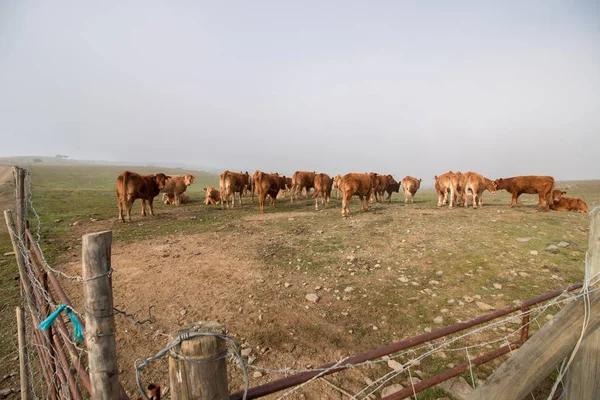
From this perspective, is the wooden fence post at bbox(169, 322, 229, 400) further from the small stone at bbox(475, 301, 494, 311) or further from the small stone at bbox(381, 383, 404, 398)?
the small stone at bbox(475, 301, 494, 311)

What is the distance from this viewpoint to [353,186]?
44.8ft

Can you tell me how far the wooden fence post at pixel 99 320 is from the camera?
1.54 m

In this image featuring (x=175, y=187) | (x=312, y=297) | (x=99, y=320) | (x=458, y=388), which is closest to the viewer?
(x=99, y=320)

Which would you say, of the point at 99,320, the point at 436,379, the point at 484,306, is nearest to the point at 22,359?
the point at 99,320

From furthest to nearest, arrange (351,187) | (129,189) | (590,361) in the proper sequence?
(351,187) → (129,189) → (590,361)

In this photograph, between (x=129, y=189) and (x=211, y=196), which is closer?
(x=129, y=189)

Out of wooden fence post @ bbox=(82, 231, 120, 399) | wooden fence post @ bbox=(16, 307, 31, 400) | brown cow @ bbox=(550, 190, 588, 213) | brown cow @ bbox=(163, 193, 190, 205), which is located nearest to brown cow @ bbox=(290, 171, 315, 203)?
brown cow @ bbox=(163, 193, 190, 205)

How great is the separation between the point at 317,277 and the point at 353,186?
7928mm

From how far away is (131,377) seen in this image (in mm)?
3670

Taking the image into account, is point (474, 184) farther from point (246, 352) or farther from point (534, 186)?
point (246, 352)

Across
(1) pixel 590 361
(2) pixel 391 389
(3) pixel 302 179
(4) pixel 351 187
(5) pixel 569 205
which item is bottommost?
(2) pixel 391 389

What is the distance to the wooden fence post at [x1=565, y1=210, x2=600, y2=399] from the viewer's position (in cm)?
192

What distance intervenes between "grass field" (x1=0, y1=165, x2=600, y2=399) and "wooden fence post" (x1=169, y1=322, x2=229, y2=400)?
199 centimetres

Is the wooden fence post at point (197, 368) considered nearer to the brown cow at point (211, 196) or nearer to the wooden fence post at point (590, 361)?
the wooden fence post at point (590, 361)
